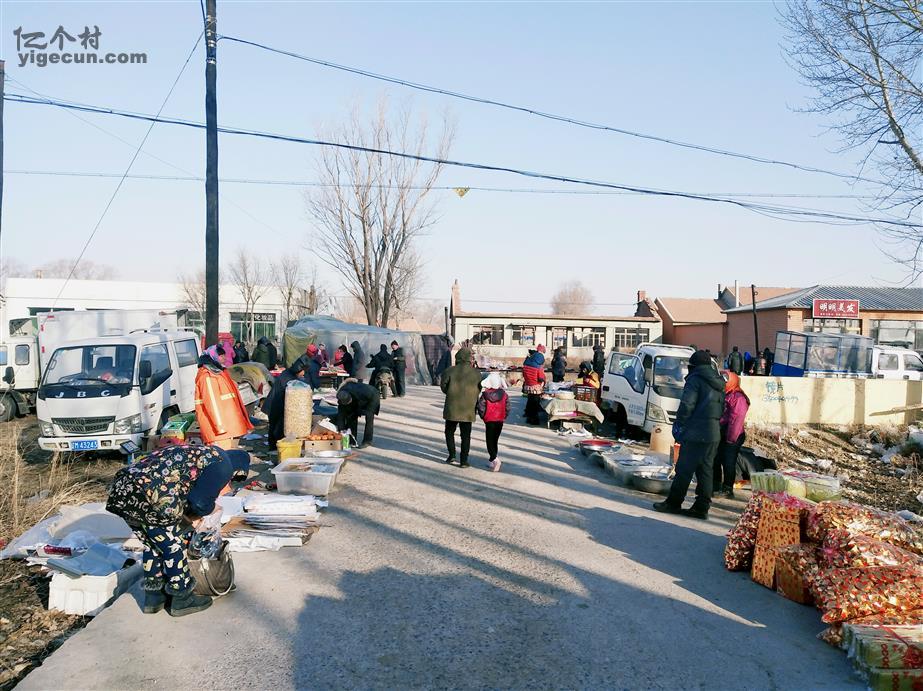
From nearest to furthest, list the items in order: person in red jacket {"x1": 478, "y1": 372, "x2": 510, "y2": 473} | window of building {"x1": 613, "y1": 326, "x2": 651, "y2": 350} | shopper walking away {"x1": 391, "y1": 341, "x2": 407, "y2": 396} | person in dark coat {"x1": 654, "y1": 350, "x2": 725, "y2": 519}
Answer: person in dark coat {"x1": 654, "y1": 350, "x2": 725, "y2": 519} < person in red jacket {"x1": 478, "y1": 372, "x2": 510, "y2": 473} < shopper walking away {"x1": 391, "y1": 341, "x2": 407, "y2": 396} < window of building {"x1": 613, "y1": 326, "x2": 651, "y2": 350}

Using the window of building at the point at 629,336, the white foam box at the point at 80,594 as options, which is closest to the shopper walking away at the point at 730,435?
the white foam box at the point at 80,594

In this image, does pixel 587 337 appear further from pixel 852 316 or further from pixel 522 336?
pixel 852 316

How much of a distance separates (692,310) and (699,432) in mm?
54018

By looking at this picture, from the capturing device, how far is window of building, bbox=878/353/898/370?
22922 millimetres

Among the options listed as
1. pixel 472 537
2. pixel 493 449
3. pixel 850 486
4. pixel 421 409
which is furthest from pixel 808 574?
pixel 421 409

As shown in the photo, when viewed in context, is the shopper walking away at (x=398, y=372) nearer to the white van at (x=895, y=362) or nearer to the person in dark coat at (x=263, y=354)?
the person in dark coat at (x=263, y=354)

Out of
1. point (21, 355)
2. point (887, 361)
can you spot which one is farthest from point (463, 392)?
point (887, 361)

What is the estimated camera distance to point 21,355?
57.6 ft

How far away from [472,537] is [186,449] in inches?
125

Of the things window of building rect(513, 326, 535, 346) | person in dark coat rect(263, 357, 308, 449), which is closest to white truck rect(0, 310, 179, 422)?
person in dark coat rect(263, 357, 308, 449)

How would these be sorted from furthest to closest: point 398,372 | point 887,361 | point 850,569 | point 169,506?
point 887,361
point 398,372
point 850,569
point 169,506

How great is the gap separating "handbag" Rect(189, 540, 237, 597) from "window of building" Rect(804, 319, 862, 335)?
123ft

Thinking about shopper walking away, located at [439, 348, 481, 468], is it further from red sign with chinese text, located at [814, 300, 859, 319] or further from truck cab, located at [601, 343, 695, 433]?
red sign with chinese text, located at [814, 300, 859, 319]

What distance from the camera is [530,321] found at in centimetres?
4050
